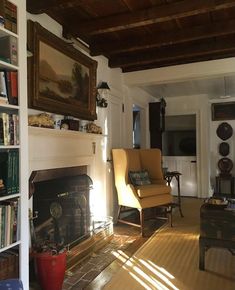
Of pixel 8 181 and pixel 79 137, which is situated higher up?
pixel 79 137

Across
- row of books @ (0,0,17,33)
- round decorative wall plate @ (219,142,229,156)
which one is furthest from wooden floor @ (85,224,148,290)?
round decorative wall plate @ (219,142,229,156)

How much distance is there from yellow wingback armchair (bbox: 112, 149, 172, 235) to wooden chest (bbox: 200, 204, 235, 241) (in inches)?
49.0

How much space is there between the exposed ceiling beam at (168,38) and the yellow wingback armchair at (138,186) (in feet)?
4.70

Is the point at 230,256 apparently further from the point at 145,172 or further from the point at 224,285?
the point at 145,172

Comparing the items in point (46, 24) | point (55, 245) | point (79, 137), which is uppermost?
point (46, 24)

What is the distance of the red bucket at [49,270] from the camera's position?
86.2 inches

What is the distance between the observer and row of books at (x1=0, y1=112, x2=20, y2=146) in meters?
1.80

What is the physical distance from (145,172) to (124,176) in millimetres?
483

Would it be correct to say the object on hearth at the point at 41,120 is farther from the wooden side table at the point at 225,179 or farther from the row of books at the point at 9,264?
the wooden side table at the point at 225,179

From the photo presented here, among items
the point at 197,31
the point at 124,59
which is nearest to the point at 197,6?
the point at 197,31

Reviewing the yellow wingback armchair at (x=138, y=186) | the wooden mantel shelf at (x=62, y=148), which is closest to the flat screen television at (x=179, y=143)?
the yellow wingback armchair at (x=138, y=186)

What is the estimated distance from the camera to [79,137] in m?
3.25

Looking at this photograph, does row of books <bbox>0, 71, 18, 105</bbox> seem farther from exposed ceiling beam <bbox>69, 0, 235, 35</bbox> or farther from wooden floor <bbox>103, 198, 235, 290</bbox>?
wooden floor <bbox>103, 198, 235, 290</bbox>

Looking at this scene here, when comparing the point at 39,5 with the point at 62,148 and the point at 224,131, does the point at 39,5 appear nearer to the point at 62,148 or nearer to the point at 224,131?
the point at 62,148
